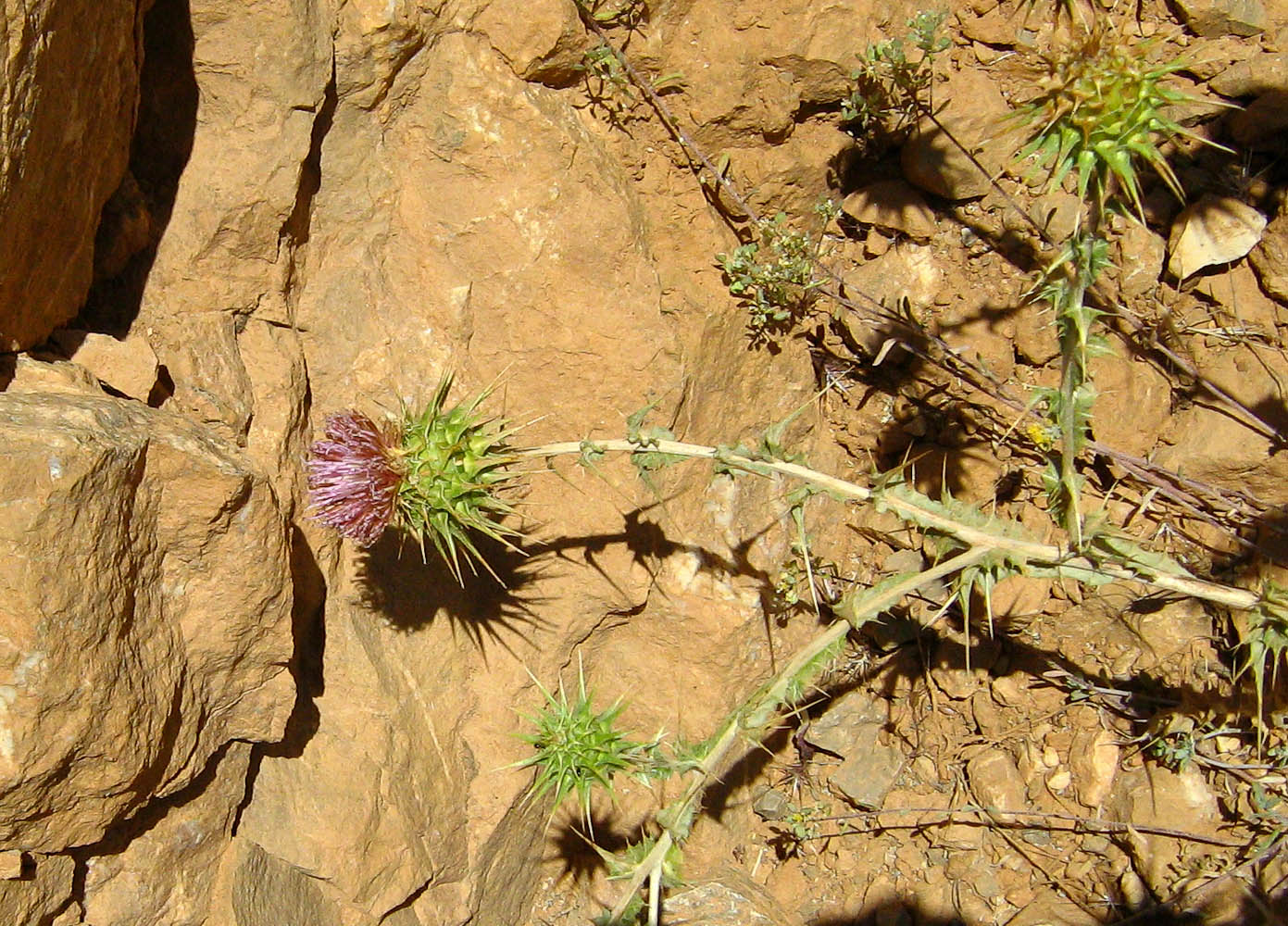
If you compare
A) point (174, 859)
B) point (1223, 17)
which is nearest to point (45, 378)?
point (174, 859)

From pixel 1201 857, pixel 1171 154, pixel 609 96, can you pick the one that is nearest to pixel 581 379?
pixel 609 96

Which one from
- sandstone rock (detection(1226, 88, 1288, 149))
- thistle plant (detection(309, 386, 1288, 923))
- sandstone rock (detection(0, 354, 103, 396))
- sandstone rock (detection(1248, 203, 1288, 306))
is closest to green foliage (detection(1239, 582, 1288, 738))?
thistle plant (detection(309, 386, 1288, 923))

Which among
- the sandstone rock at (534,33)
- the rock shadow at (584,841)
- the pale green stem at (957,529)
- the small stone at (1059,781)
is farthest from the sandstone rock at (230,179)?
the small stone at (1059,781)

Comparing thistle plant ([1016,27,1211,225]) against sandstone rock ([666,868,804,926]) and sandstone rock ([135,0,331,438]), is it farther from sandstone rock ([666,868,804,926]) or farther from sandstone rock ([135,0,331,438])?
sandstone rock ([666,868,804,926])

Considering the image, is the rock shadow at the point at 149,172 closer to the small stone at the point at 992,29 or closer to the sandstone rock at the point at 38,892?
the sandstone rock at the point at 38,892

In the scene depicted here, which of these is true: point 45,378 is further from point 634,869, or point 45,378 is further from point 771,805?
point 771,805

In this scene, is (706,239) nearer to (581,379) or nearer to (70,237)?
(581,379)
